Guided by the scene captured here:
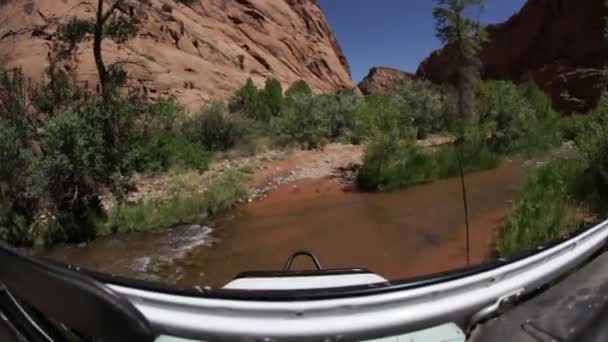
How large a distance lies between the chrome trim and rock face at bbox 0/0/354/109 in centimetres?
1318

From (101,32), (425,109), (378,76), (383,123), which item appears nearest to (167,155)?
(101,32)

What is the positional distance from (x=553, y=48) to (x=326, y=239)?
47872 millimetres

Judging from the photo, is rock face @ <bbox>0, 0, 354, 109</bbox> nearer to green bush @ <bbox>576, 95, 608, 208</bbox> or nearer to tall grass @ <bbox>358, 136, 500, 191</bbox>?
tall grass @ <bbox>358, 136, 500, 191</bbox>

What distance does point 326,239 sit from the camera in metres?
7.32

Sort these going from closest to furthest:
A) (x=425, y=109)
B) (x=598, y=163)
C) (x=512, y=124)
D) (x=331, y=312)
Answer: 1. (x=331, y=312)
2. (x=598, y=163)
3. (x=512, y=124)
4. (x=425, y=109)

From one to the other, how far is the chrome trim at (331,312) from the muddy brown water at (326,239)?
13.1 feet

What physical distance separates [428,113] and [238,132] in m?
9.46

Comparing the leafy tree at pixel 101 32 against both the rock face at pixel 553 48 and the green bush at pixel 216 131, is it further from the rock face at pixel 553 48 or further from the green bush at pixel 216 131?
the rock face at pixel 553 48

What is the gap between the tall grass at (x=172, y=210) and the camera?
317 inches

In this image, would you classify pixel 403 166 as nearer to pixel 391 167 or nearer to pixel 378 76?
pixel 391 167

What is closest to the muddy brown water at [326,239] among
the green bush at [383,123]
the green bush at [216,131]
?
the green bush at [383,123]

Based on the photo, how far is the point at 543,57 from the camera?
148 feet

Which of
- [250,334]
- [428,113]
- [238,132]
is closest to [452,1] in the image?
[428,113]

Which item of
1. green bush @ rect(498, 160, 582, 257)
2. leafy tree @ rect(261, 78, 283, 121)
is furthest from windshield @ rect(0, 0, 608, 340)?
leafy tree @ rect(261, 78, 283, 121)
